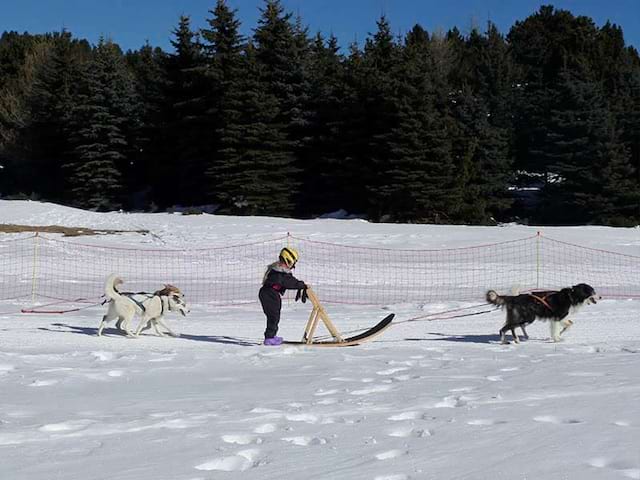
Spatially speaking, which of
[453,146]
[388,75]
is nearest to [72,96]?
[388,75]

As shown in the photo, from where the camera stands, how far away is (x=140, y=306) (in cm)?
1093


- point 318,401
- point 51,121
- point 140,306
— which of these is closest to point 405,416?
point 318,401

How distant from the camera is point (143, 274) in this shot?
60.5 ft

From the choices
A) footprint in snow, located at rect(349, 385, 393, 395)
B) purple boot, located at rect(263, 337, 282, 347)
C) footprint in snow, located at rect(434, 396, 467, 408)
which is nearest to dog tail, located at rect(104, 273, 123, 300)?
purple boot, located at rect(263, 337, 282, 347)

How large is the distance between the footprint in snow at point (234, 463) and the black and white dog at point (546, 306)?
6262 millimetres

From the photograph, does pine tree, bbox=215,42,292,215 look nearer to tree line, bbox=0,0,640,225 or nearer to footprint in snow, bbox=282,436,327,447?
tree line, bbox=0,0,640,225

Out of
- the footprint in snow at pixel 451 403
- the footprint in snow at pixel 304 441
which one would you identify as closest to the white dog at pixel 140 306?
the footprint in snow at pixel 451 403

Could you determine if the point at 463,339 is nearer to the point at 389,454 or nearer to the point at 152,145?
the point at 389,454

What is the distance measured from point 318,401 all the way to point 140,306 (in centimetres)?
500

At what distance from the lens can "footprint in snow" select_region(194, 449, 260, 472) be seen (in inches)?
180

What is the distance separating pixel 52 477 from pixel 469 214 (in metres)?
32.5

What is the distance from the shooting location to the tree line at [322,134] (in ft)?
120

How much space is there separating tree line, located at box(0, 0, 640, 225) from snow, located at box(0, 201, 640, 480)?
24.2m

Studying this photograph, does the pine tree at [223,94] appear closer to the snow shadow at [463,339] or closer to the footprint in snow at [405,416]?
the snow shadow at [463,339]
